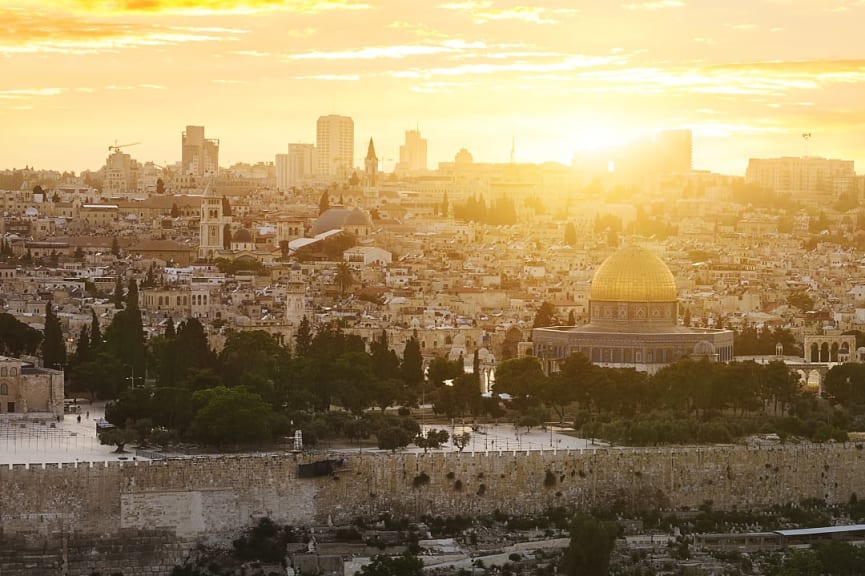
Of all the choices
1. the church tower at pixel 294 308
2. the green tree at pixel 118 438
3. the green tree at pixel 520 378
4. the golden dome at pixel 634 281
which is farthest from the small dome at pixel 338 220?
the green tree at pixel 118 438

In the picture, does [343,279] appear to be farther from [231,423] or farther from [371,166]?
[371,166]

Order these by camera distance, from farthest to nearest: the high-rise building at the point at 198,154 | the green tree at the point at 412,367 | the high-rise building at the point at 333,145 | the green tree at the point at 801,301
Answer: the high-rise building at the point at 333,145
the high-rise building at the point at 198,154
the green tree at the point at 801,301
the green tree at the point at 412,367

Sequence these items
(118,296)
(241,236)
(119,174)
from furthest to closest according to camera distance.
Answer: (119,174) < (241,236) < (118,296)

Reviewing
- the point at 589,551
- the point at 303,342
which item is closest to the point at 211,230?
the point at 303,342

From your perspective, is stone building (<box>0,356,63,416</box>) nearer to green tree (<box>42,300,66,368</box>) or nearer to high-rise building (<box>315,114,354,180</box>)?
green tree (<box>42,300,66,368</box>)

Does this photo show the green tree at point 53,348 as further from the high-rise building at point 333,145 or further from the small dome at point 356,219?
the high-rise building at point 333,145
